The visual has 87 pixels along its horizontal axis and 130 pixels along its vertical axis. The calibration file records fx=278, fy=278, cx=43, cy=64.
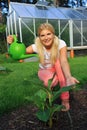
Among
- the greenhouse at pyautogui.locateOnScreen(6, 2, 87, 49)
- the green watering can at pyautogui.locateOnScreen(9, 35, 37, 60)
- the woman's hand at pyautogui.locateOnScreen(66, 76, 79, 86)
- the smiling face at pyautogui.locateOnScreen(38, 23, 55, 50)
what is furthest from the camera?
the greenhouse at pyautogui.locateOnScreen(6, 2, 87, 49)

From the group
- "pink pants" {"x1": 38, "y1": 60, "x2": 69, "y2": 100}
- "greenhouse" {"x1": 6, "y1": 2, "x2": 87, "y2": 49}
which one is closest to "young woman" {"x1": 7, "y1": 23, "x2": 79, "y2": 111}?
"pink pants" {"x1": 38, "y1": 60, "x2": 69, "y2": 100}

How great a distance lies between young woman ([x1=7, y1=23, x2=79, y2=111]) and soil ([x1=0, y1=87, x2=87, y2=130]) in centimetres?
17

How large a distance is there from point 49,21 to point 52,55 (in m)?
11.3

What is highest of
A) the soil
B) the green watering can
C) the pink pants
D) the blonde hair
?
the blonde hair

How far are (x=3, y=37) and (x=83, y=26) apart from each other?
5.96 m

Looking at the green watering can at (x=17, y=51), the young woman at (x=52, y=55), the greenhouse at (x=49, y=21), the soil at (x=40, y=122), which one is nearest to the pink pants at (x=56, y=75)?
the young woman at (x=52, y=55)

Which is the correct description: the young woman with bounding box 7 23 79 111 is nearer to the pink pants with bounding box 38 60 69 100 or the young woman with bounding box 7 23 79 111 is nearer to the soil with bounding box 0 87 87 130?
the pink pants with bounding box 38 60 69 100

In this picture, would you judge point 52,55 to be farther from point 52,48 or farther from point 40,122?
point 40,122

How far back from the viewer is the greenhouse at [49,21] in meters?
13.5

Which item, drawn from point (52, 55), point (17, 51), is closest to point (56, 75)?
point (52, 55)

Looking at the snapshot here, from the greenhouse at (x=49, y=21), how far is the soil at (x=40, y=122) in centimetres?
996

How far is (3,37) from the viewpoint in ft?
62.0

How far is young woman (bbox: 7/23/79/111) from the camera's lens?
3289 mm

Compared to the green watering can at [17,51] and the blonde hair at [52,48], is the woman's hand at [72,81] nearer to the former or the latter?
the blonde hair at [52,48]
